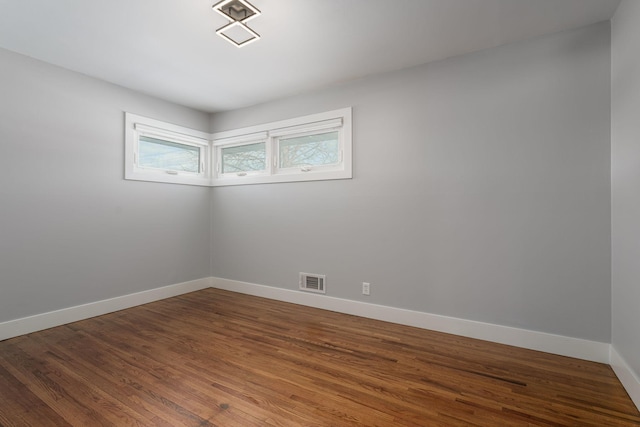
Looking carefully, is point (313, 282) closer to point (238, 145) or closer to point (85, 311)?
point (238, 145)

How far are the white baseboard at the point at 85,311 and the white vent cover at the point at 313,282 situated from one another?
1.73 m

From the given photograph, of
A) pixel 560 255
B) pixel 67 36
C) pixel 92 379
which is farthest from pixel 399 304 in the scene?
pixel 67 36

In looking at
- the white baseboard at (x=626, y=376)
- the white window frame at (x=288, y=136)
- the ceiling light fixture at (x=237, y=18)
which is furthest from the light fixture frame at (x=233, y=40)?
the white baseboard at (x=626, y=376)

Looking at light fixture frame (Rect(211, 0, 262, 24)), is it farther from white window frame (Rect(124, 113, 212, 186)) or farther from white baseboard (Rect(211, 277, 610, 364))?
white baseboard (Rect(211, 277, 610, 364))

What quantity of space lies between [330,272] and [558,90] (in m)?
2.72

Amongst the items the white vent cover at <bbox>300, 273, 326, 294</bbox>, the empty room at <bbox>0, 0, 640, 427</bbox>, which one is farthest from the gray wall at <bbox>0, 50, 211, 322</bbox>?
the white vent cover at <bbox>300, 273, 326, 294</bbox>

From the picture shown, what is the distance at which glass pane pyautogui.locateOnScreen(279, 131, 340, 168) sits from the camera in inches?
141

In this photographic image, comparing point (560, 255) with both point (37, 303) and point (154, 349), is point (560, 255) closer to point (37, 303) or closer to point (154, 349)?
point (154, 349)

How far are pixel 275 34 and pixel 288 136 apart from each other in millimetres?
1532

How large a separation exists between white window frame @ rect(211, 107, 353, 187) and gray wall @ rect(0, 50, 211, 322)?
2.57 ft

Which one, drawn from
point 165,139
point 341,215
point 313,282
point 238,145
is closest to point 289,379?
point 313,282

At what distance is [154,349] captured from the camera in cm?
245

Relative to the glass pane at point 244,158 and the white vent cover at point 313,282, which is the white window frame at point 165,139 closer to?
the glass pane at point 244,158

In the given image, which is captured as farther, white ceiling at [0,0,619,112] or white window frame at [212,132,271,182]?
white window frame at [212,132,271,182]
